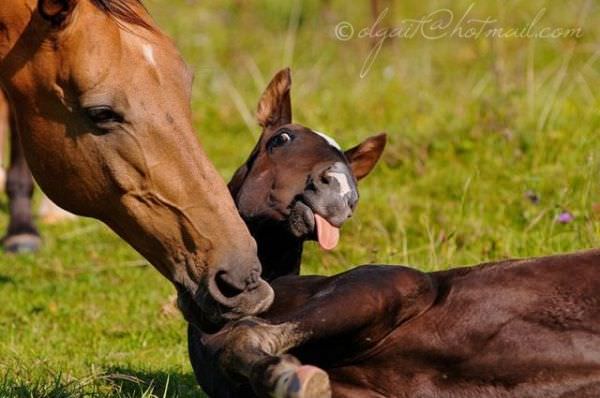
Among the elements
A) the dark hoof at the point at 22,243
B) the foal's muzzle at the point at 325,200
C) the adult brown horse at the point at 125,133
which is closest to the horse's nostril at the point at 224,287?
the adult brown horse at the point at 125,133

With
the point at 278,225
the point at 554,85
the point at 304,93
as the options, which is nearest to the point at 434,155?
the point at 554,85

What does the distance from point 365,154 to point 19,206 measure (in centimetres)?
398

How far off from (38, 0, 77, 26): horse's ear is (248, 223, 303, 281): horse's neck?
93cm

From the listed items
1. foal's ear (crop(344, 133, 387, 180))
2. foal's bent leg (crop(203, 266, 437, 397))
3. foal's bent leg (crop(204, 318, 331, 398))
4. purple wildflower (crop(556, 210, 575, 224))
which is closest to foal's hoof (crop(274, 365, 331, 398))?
foal's bent leg (crop(204, 318, 331, 398))

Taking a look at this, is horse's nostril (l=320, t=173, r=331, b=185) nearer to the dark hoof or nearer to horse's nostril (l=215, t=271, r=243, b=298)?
horse's nostril (l=215, t=271, r=243, b=298)

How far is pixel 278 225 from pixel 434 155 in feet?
12.2

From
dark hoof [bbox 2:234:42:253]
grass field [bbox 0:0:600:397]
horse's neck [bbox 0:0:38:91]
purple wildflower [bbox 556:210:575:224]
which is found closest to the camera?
horse's neck [bbox 0:0:38:91]

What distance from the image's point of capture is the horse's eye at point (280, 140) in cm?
424

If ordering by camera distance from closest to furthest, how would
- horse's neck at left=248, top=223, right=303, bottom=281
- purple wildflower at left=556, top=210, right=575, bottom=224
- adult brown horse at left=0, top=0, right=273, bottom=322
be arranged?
adult brown horse at left=0, top=0, right=273, bottom=322 → horse's neck at left=248, top=223, right=303, bottom=281 → purple wildflower at left=556, top=210, right=575, bottom=224

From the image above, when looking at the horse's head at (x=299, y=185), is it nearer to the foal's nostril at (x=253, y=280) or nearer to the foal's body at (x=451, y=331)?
the foal's body at (x=451, y=331)

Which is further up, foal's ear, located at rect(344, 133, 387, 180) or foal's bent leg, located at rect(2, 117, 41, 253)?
foal's ear, located at rect(344, 133, 387, 180)

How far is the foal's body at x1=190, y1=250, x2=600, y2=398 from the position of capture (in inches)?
138

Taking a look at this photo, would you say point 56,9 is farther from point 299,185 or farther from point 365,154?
point 365,154

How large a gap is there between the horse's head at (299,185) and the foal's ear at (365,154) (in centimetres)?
7
